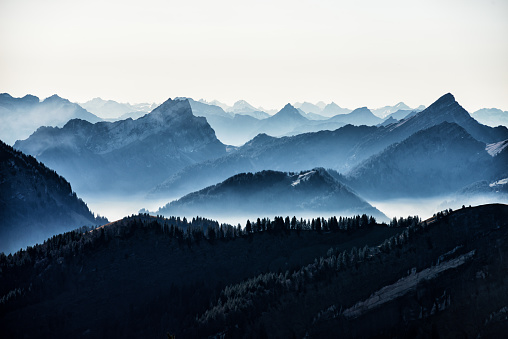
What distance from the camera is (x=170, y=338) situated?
190 meters

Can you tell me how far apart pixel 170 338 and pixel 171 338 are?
0.96m

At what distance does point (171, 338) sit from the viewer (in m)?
189
